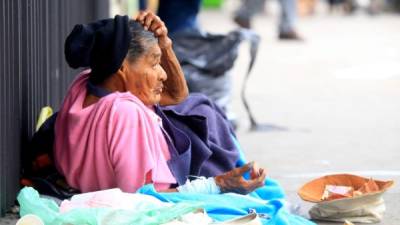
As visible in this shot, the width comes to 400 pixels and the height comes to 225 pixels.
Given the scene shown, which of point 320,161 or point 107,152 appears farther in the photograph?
point 320,161

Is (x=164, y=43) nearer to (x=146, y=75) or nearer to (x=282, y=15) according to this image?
(x=146, y=75)

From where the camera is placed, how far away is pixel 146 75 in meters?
4.81

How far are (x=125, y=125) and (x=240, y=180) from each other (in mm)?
519

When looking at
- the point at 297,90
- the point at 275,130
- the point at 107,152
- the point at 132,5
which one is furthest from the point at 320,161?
the point at 132,5

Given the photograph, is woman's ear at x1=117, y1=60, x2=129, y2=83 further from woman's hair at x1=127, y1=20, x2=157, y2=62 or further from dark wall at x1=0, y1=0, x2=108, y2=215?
dark wall at x1=0, y1=0, x2=108, y2=215

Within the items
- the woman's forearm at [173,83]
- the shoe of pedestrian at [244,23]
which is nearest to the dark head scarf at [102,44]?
the woman's forearm at [173,83]

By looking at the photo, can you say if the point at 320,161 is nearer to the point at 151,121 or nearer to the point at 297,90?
the point at 151,121

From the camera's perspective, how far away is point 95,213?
13.6ft

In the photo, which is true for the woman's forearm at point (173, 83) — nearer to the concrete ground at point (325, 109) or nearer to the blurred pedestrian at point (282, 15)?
the concrete ground at point (325, 109)

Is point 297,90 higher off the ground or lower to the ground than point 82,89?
lower

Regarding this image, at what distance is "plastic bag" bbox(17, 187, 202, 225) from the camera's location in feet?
13.5

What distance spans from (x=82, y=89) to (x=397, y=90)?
6079mm

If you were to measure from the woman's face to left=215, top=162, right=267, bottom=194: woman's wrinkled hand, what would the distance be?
476 millimetres

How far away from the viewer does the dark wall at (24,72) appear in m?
4.81
